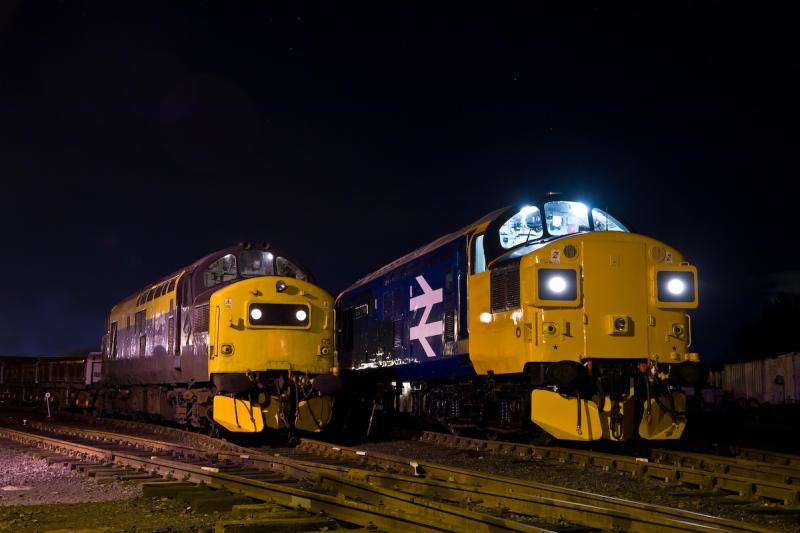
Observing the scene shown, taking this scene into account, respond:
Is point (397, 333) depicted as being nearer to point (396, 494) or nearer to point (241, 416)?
point (241, 416)

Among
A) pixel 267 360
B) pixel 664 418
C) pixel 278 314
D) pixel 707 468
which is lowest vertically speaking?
pixel 707 468

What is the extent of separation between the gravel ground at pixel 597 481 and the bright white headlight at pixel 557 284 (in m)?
2.36

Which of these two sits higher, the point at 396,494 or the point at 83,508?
the point at 396,494

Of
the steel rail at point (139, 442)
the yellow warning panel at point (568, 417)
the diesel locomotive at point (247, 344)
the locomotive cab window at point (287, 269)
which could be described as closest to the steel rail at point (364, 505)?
the steel rail at point (139, 442)

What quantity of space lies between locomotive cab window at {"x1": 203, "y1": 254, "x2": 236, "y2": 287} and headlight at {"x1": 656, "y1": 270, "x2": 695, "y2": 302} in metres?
8.71

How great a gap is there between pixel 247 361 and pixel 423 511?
8874mm

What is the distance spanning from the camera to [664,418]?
467 inches

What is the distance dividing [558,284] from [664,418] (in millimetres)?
2376

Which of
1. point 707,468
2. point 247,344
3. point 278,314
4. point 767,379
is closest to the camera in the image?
point 707,468

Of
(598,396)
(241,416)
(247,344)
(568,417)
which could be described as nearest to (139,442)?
(241,416)

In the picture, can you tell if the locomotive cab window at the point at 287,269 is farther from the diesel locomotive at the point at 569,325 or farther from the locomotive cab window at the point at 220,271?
the diesel locomotive at the point at 569,325

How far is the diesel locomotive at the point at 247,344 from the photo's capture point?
15477 mm

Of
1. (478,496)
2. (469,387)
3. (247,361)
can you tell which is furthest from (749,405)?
(478,496)

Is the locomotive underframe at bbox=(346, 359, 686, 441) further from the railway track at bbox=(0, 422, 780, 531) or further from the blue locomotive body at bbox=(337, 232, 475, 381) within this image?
the railway track at bbox=(0, 422, 780, 531)
